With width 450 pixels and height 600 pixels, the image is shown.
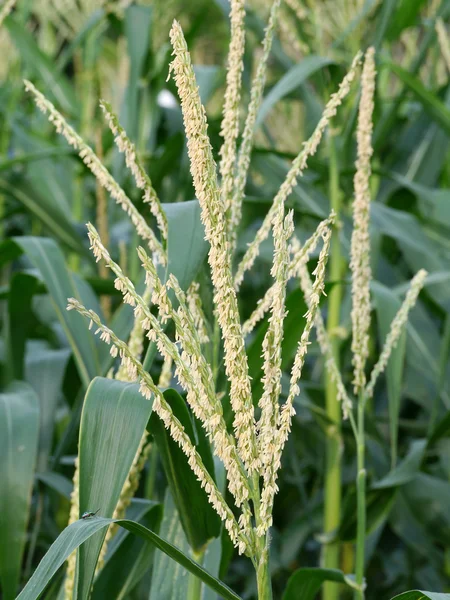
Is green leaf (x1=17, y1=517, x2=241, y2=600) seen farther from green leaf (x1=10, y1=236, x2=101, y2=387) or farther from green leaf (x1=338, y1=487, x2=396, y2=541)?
green leaf (x1=338, y1=487, x2=396, y2=541)

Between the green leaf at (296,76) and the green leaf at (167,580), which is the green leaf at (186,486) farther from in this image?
the green leaf at (296,76)

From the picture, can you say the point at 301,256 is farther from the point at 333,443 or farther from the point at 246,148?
the point at 333,443

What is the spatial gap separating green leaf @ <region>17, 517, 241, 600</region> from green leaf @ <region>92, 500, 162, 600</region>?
219mm

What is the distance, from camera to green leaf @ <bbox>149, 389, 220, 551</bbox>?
535 mm

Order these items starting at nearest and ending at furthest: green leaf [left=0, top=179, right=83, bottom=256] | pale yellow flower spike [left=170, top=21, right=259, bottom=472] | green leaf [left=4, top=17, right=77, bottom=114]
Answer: pale yellow flower spike [left=170, top=21, right=259, bottom=472]
green leaf [left=0, top=179, right=83, bottom=256]
green leaf [left=4, top=17, right=77, bottom=114]

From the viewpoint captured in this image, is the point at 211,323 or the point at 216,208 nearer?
the point at 216,208

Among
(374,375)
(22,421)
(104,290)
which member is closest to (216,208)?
(374,375)

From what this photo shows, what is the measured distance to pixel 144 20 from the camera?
116 cm

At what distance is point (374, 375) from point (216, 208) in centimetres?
26

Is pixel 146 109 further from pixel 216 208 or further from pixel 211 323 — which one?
pixel 216 208

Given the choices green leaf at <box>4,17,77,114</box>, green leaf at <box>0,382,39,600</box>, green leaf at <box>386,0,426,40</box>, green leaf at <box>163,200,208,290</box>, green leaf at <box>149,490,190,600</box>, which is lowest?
green leaf at <box>149,490,190,600</box>

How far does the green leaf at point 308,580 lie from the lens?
0.60 metres

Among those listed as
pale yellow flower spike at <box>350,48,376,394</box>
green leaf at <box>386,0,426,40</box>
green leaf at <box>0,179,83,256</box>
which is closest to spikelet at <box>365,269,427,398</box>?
pale yellow flower spike at <box>350,48,376,394</box>

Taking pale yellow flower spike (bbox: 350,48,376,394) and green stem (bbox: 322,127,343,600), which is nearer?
pale yellow flower spike (bbox: 350,48,376,394)
